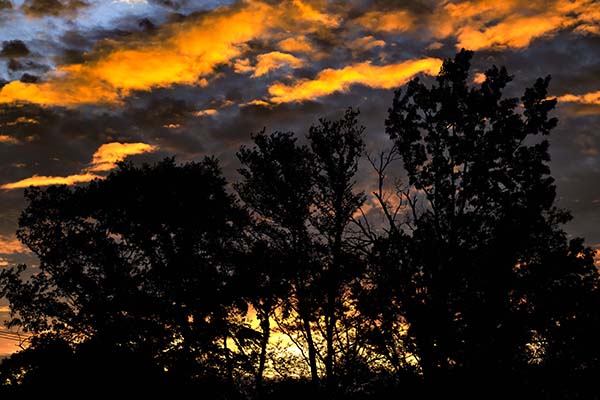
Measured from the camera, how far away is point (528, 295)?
20.2m

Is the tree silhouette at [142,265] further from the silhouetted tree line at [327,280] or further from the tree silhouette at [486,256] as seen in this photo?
the tree silhouette at [486,256]

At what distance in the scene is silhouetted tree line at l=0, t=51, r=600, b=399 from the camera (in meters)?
20.0

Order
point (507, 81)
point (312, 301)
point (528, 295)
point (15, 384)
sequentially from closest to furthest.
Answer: point (528, 295), point (507, 81), point (312, 301), point (15, 384)

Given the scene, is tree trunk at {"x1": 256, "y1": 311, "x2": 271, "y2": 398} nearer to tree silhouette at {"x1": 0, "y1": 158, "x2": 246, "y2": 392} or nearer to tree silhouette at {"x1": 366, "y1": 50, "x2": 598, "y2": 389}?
tree silhouette at {"x1": 0, "y1": 158, "x2": 246, "y2": 392}

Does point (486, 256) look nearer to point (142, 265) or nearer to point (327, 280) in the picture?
point (327, 280)

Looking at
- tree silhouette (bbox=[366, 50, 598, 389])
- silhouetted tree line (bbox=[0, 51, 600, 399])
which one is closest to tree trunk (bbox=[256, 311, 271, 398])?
silhouetted tree line (bbox=[0, 51, 600, 399])

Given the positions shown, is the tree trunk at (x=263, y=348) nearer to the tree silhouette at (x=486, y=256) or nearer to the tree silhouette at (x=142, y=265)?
the tree silhouette at (x=142, y=265)

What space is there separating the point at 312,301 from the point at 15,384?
16.3m

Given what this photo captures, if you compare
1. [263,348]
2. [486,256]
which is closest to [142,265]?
[263,348]

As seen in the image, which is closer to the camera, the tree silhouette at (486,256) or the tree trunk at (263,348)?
the tree silhouette at (486,256)

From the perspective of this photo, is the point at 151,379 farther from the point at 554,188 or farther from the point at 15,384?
the point at 554,188

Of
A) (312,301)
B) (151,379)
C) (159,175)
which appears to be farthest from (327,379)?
(159,175)

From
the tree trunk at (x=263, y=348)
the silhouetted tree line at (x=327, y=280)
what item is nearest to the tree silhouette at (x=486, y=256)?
the silhouetted tree line at (x=327, y=280)

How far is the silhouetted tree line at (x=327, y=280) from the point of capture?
20047mm
